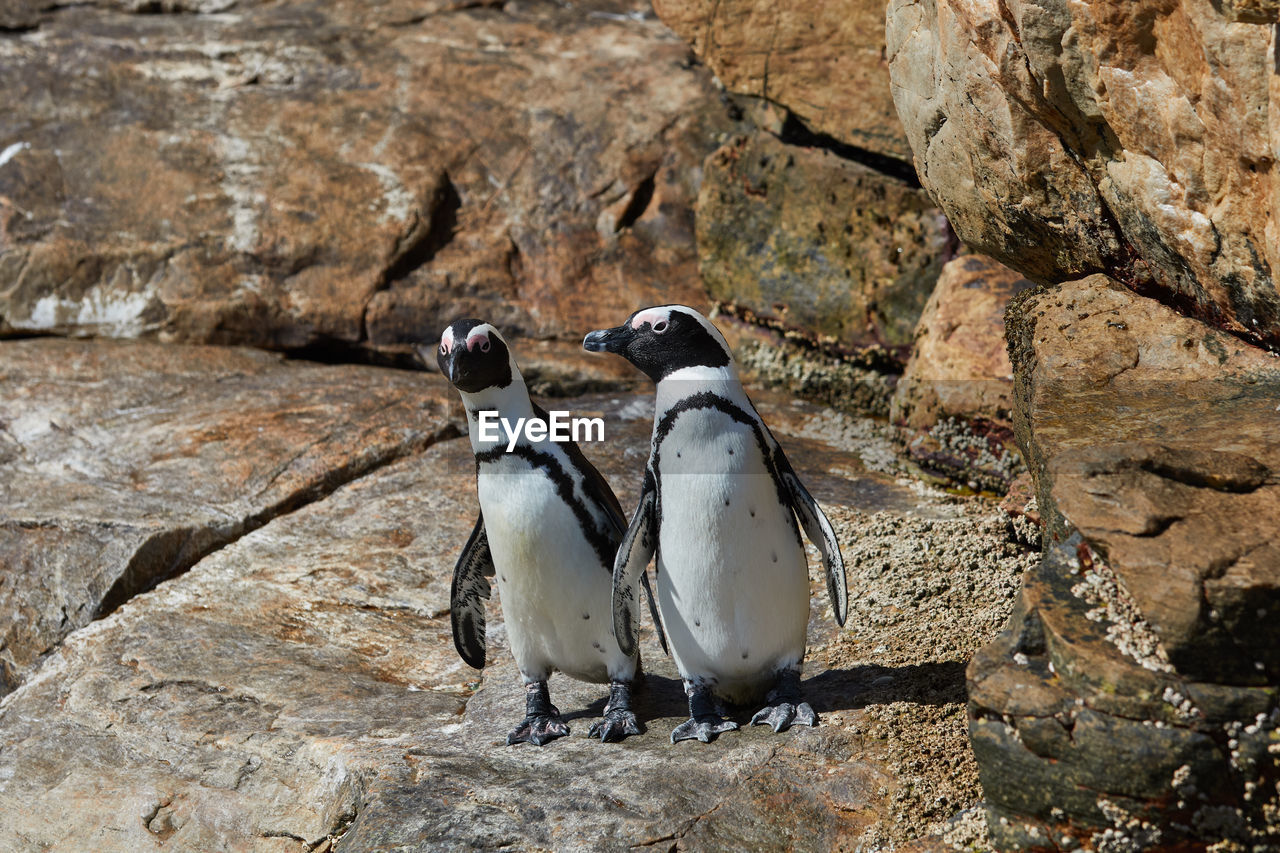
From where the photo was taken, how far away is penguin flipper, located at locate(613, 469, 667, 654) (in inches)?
150

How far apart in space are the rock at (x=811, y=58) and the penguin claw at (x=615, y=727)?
4.42 meters

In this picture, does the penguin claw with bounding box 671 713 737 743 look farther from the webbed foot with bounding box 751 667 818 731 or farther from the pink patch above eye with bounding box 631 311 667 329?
the pink patch above eye with bounding box 631 311 667 329

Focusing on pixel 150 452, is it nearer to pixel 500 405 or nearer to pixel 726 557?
pixel 500 405

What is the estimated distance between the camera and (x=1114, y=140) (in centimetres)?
365

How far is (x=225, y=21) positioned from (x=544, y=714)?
8458 millimetres

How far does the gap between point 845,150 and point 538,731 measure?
4.95 metres

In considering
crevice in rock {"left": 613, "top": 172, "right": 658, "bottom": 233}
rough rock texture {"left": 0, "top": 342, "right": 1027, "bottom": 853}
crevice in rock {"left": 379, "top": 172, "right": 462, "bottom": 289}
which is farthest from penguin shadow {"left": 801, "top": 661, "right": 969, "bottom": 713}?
crevice in rock {"left": 379, "top": 172, "right": 462, "bottom": 289}

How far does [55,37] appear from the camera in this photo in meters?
9.86

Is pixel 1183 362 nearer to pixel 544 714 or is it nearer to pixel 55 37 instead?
pixel 544 714

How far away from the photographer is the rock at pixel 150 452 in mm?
5340

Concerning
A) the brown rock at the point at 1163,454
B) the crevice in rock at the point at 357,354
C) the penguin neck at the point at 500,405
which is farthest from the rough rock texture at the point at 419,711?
the crevice in rock at the point at 357,354

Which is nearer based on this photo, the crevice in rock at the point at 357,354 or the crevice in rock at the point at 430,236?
the crevice in rock at the point at 357,354

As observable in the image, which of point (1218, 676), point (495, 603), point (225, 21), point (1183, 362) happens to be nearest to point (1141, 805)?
point (1218, 676)

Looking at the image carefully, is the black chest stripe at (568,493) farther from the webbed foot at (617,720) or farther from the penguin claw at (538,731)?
the penguin claw at (538,731)
